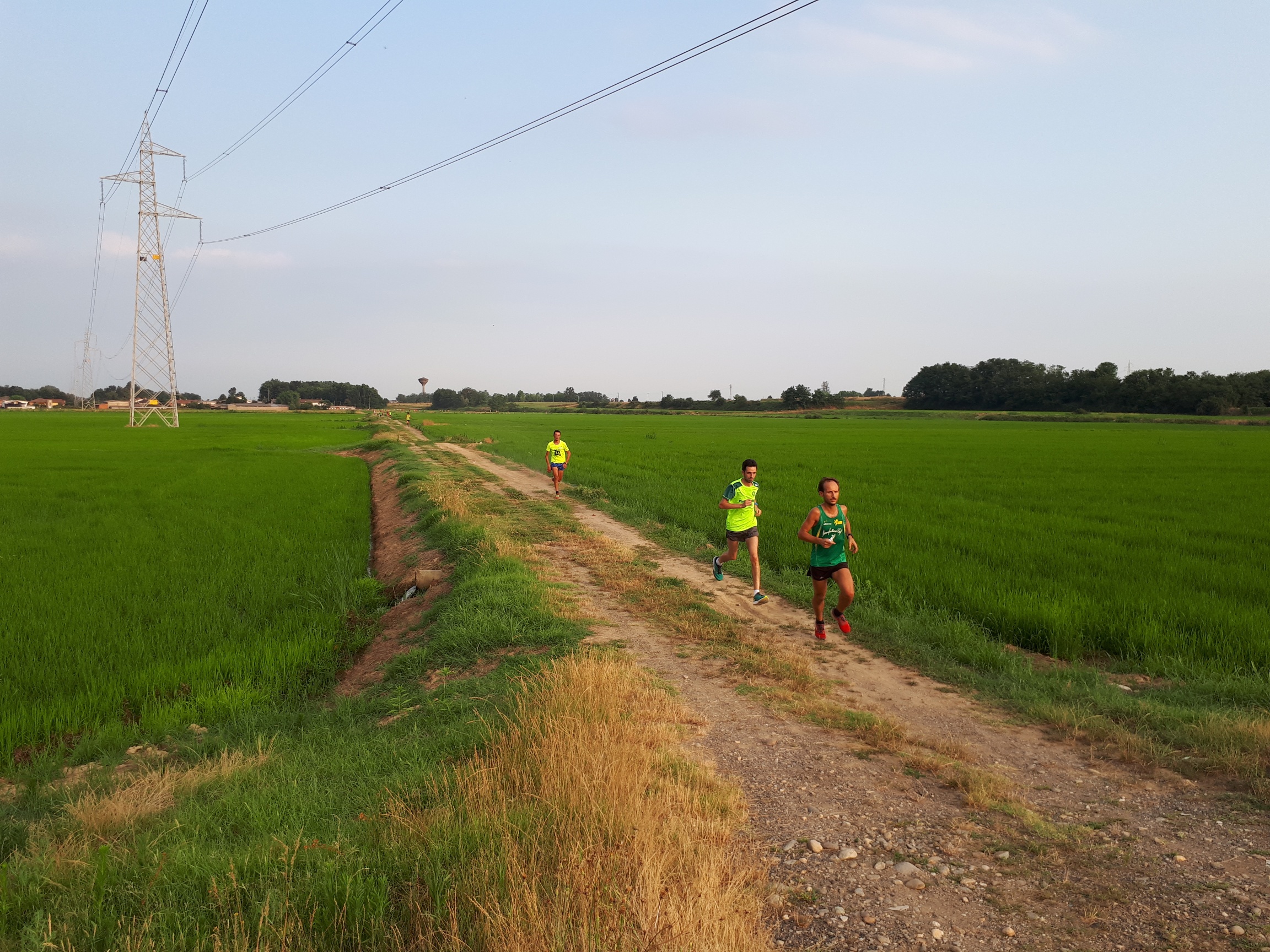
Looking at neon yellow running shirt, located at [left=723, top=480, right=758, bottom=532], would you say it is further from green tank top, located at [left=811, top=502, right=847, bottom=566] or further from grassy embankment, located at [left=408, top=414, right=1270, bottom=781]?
green tank top, located at [left=811, top=502, right=847, bottom=566]

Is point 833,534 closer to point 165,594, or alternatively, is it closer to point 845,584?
point 845,584

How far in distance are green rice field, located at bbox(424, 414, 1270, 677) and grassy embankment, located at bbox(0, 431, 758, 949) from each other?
16.6 ft

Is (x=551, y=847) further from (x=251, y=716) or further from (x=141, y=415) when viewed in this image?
(x=141, y=415)

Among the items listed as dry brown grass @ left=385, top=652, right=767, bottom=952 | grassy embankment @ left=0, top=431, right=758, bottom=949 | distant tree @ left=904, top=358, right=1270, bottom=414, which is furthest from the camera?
distant tree @ left=904, top=358, right=1270, bottom=414

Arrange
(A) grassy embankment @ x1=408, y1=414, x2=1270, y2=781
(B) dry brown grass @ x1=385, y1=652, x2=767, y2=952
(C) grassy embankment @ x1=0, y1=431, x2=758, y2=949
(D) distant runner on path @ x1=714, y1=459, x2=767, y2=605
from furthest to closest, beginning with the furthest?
(D) distant runner on path @ x1=714, y1=459, x2=767, y2=605 < (A) grassy embankment @ x1=408, y1=414, x2=1270, y2=781 < (C) grassy embankment @ x1=0, y1=431, x2=758, y2=949 < (B) dry brown grass @ x1=385, y1=652, x2=767, y2=952

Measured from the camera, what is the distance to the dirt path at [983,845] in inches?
114

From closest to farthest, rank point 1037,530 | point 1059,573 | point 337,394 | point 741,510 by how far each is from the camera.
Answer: point 741,510 < point 1059,573 < point 1037,530 < point 337,394

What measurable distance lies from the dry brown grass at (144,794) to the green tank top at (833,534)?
17.2ft

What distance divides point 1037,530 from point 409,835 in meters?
13.0

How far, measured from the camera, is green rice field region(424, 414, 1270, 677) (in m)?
7.34

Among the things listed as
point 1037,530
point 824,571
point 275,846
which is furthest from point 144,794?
Answer: point 1037,530

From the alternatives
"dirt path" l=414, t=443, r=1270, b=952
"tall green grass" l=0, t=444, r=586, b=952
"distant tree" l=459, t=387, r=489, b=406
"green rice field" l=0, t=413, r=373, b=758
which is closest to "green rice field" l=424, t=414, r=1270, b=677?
"dirt path" l=414, t=443, r=1270, b=952

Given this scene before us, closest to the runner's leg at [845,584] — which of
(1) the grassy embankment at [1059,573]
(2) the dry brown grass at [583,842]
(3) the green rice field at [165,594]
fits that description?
(1) the grassy embankment at [1059,573]

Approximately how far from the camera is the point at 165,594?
9.17 metres
